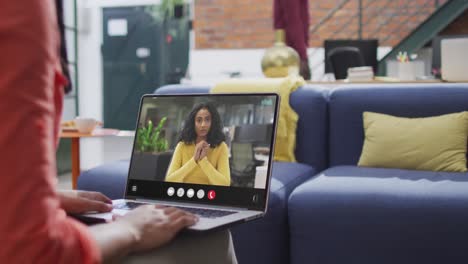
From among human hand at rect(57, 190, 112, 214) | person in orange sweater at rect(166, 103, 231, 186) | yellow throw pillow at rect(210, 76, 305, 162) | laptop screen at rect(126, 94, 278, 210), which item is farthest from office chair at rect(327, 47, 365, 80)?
human hand at rect(57, 190, 112, 214)

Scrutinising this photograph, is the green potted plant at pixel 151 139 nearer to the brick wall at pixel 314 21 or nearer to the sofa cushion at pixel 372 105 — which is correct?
the sofa cushion at pixel 372 105

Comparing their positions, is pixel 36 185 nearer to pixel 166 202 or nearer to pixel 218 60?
pixel 166 202

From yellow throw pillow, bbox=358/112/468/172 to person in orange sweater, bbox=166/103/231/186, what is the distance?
4.51 ft

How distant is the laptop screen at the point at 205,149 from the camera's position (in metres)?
1.31

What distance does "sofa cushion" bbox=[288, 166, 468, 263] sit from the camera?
1918 millimetres

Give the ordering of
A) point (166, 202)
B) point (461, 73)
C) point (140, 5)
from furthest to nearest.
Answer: point (140, 5) → point (461, 73) → point (166, 202)

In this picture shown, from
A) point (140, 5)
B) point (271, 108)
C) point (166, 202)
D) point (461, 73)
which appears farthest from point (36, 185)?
point (140, 5)

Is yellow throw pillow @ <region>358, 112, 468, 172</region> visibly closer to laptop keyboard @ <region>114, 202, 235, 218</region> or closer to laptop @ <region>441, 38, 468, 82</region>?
laptop @ <region>441, 38, 468, 82</region>

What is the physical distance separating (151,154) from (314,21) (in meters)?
6.06

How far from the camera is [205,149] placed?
134cm

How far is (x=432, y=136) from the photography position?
2.54 m

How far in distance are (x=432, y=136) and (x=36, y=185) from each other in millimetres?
2219

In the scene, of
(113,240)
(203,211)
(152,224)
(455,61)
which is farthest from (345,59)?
(113,240)

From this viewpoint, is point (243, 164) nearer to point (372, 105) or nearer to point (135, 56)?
point (372, 105)
